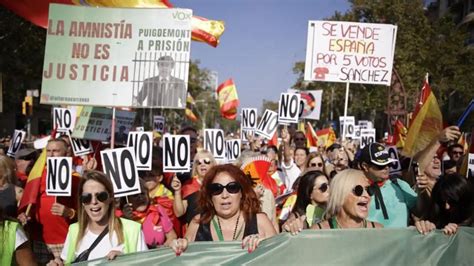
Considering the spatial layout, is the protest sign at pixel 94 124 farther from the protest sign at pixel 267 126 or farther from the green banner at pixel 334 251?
the green banner at pixel 334 251

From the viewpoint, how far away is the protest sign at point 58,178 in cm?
546

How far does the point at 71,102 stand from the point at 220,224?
336cm

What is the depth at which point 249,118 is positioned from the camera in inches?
544

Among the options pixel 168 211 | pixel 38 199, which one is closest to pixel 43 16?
pixel 38 199

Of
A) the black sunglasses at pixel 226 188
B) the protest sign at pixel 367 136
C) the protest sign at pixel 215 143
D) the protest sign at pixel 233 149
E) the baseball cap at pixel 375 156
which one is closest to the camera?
the black sunglasses at pixel 226 188

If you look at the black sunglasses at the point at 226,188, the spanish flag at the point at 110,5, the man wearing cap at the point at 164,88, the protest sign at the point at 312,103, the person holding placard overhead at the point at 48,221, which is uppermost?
the spanish flag at the point at 110,5

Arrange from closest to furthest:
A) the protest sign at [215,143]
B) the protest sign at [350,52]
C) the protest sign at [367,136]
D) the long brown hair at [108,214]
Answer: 1. the long brown hair at [108,214]
2. the protest sign at [215,143]
3. the protest sign at [350,52]
4. the protest sign at [367,136]

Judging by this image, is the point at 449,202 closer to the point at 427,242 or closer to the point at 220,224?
the point at 427,242

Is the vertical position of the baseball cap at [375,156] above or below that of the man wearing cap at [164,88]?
below

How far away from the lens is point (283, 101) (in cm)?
1152

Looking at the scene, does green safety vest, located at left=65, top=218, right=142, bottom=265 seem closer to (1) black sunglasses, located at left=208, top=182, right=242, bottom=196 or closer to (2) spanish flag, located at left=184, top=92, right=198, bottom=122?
(1) black sunglasses, located at left=208, top=182, right=242, bottom=196

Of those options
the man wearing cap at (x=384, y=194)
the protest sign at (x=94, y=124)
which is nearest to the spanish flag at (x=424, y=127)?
the man wearing cap at (x=384, y=194)

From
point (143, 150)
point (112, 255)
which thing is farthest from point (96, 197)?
point (143, 150)

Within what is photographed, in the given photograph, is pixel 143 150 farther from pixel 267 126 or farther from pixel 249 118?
pixel 249 118
